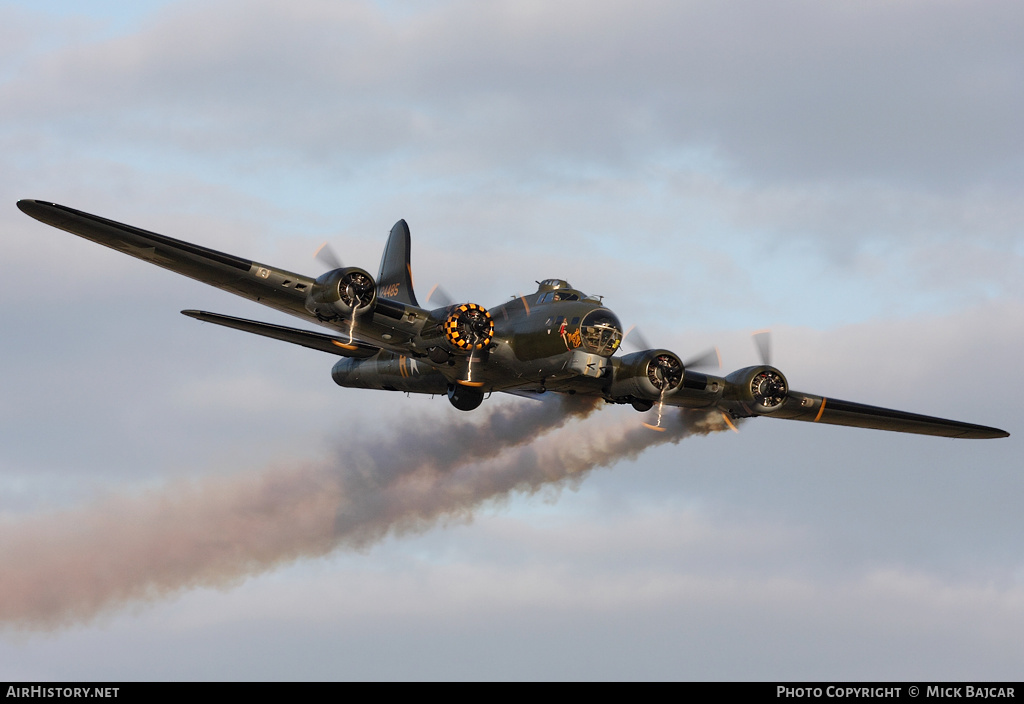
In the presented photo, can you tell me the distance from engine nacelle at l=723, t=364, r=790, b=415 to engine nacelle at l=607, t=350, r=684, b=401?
273cm

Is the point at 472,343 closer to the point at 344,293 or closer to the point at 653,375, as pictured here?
the point at 344,293

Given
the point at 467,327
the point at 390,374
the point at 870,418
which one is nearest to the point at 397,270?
the point at 390,374

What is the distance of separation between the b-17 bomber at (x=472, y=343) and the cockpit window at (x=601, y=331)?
0.03 metres

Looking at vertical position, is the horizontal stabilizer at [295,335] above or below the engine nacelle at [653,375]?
above

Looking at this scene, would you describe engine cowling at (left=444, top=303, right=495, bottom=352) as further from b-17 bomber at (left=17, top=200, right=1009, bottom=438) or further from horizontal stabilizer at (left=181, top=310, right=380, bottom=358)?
horizontal stabilizer at (left=181, top=310, right=380, bottom=358)

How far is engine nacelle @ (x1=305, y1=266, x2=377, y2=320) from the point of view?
114ft

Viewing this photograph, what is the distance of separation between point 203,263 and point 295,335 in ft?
17.8

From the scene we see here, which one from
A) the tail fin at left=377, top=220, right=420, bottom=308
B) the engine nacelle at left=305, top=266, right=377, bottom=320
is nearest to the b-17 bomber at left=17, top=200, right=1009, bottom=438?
the engine nacelle at left=305, top=266, right=377, bottom=320

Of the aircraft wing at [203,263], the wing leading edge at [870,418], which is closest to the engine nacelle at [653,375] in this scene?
the wing leading edge at [870,418]

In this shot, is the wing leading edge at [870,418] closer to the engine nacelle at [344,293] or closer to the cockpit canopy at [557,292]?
the cockpit canopy at [557,292]

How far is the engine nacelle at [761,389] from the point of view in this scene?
137 ft

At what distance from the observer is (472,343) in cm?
3678

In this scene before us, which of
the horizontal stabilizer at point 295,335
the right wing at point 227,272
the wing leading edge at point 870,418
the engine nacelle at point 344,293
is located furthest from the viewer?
the wing leading edge at point 870,418
